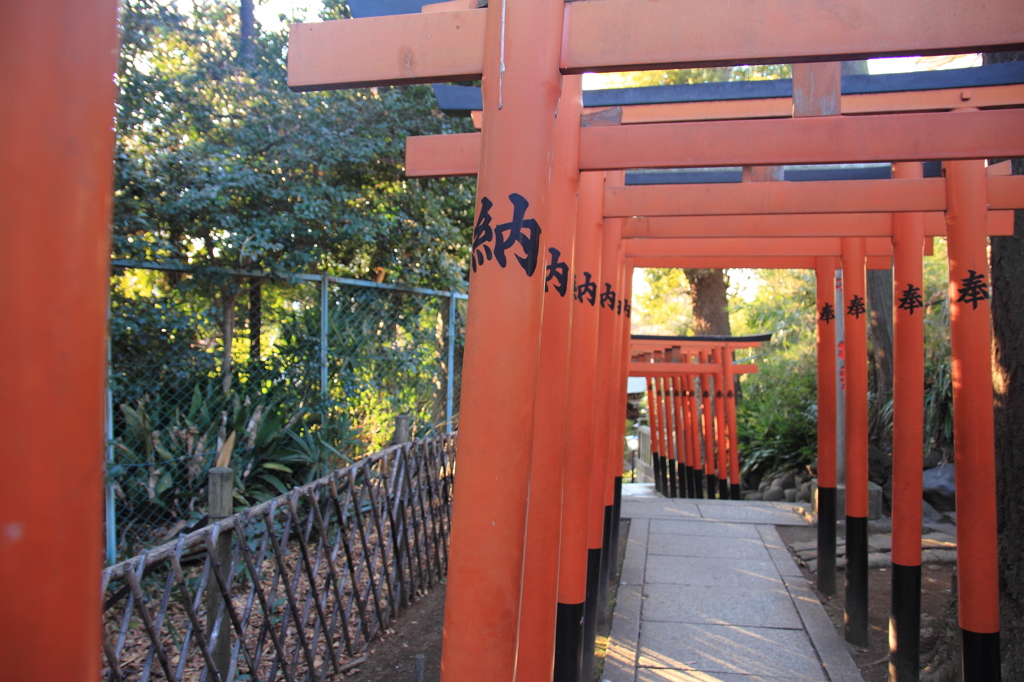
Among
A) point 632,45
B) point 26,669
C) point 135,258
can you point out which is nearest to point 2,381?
point 26,669

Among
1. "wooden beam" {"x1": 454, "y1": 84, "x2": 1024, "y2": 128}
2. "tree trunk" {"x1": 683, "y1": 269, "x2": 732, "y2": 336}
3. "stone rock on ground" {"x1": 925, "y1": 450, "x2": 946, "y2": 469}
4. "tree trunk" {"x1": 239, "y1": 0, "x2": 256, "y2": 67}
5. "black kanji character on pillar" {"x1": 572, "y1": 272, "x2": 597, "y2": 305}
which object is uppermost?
"tree trunk" {"x1": 239, "y1": 0, "x2": 256, "y2": 67}

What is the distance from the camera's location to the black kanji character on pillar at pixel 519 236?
1.81m

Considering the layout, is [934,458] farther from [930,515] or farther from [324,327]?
[324,327]

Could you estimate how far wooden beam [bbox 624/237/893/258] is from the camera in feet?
18.9

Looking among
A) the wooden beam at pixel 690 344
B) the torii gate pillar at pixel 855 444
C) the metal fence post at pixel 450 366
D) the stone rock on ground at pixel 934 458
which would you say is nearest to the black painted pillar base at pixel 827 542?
the torii gate pillar at pixel 855 444

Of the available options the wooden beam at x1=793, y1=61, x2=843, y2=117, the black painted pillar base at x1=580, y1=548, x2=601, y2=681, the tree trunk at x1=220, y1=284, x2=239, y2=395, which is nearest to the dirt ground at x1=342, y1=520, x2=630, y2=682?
the black painted pillar base at x1=580, y1=548, x2=601, y2=681

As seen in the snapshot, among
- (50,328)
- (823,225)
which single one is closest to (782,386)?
(823,225)

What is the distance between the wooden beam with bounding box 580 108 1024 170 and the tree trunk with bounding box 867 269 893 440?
286 inches

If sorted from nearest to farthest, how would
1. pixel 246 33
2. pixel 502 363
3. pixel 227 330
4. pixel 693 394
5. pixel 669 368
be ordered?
pixel 502 363 → pixel 227 330 → pixel 246 33 → pixel 669 368 → pixel 693 394

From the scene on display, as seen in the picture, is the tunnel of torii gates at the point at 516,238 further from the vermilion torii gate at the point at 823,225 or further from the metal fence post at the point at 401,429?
the metal fence post at the point at 401,429

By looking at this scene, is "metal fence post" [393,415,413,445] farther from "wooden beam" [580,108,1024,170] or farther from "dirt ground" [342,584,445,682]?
"wooden beam" [580,108,1024,170]

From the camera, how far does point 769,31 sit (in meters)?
1.94

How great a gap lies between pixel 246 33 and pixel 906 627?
7.00 metres

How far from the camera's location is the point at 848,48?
1917 mm
